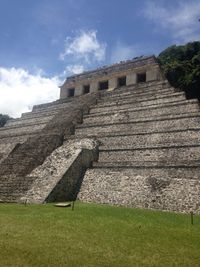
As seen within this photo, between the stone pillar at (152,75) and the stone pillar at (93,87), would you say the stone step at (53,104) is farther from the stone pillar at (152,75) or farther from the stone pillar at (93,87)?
the stone pillar at (152,75)

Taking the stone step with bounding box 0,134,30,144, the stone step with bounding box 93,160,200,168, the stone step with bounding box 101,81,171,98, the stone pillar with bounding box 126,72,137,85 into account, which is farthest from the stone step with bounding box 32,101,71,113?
the stone step with bounding box 93,160,200,168

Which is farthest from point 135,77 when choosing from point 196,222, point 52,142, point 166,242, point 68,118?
point 166,242

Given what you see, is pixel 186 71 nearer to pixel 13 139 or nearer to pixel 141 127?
pixel 141 127

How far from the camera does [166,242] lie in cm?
701

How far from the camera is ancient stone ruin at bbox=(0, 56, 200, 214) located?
1219 cm

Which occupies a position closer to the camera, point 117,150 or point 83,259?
point 83,259

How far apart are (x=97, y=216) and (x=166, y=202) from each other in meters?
2.97

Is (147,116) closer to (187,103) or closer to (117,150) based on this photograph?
(187,103)

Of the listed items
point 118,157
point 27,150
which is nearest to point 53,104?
point 27,150

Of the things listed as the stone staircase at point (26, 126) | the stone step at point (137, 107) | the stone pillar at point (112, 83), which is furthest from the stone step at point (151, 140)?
the stone pillar at point (112, 83)

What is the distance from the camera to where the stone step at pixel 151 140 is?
49.7 feet

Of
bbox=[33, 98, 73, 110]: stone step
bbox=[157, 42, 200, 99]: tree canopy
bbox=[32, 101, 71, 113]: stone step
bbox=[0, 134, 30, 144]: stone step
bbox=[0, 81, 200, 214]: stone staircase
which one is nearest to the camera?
bbox=[0, 81, 200, 214]: stone staircase

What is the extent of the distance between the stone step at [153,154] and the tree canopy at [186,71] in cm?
1214

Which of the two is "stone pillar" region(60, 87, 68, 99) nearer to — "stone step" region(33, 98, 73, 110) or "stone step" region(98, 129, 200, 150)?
"stone step" region(33, 98, 73, 110)
